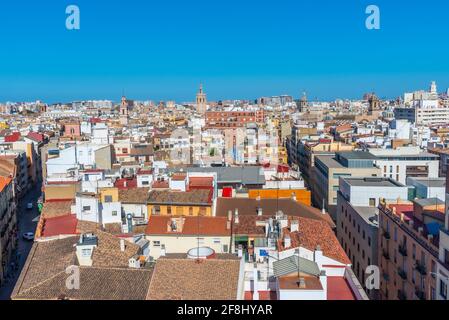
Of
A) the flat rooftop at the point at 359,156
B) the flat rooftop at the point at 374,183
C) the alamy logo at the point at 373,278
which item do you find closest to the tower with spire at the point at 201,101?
the flat rooftop at the point at 359,156

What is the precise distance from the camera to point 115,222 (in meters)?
22.9

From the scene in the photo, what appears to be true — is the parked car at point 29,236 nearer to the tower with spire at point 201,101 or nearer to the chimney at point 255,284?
the chimney at point 255,284

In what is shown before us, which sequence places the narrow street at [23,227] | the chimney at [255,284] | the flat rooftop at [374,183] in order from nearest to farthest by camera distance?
the chimney at [255,284] < the narrow street at [23,227] < the flat rooftop at [374,183]

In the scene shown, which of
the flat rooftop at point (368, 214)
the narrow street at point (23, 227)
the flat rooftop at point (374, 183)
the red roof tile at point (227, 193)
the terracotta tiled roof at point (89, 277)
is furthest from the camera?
the red roof tile at point (227, 193)

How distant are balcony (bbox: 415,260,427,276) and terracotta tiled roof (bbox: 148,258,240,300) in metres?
6.32

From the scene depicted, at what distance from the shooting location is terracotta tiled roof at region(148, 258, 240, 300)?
1316cm

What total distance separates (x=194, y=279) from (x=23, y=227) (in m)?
26.4

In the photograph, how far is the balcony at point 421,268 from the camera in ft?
54.0

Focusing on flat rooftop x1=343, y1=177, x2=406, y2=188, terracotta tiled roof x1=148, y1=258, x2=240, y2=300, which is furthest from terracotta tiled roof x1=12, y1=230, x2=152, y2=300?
flat rooftop x1=343, y1=177, x2=406, y2=188

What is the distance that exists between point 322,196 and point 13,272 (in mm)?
22490

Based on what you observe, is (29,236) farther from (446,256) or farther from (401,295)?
(446,256)

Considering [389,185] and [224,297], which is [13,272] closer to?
[224,297]

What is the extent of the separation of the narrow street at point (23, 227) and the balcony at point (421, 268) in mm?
17061
